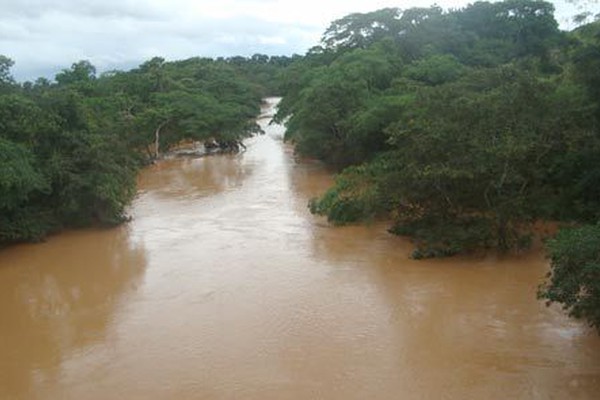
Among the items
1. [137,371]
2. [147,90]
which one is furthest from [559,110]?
[147,90]

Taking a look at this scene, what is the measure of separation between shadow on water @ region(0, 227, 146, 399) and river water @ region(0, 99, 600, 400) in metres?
0.05

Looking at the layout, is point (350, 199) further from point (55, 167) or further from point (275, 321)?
point (55, 167)

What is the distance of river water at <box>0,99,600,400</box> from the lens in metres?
9.77

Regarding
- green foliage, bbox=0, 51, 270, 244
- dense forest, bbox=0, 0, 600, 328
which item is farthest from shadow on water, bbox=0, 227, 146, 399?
dense forest, bbox=0, 0, 600, 328

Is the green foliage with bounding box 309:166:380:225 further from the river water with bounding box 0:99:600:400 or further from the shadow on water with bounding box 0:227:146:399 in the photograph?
the shadow on water with bounding box 0:227:146:399

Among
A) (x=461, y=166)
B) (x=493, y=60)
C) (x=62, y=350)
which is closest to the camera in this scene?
(x=62, y=350)

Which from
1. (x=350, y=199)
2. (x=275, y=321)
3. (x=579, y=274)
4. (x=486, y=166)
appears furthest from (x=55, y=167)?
(x=579, y=274)

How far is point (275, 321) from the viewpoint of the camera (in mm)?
12195

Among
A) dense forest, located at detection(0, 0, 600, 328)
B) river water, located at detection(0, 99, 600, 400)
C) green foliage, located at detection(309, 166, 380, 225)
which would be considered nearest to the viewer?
river water, located at detection(0, 99, 600, 400)

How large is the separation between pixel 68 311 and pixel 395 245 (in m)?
8.20

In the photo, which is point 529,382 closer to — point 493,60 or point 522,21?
point 493,60

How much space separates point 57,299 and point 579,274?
10.9m

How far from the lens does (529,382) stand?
936 cm

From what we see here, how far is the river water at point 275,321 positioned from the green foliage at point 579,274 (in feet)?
4.29
